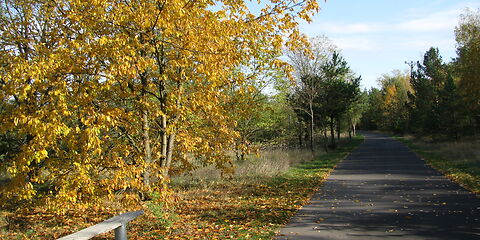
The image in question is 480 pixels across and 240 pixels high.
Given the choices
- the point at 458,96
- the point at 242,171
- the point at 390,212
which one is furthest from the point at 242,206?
the point at 458,96

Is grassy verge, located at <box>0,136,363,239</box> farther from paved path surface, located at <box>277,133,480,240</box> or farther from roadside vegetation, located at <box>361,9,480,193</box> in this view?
roadside vegetation, located at <box>361,9,480,193</box>

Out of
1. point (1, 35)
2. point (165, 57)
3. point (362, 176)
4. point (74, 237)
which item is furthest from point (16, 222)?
point (362, 176)

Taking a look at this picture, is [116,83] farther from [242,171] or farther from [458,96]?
[458,96]

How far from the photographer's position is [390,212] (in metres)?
7.93

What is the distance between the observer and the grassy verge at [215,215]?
7.11 m

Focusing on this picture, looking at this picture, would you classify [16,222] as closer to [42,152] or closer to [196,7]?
[42,152]

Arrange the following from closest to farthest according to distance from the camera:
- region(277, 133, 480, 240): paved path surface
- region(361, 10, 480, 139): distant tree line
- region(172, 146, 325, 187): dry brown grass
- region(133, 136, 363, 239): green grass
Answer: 1. region(277, 133, 480, 240): paved path surface
2. region(133, 136, 363, 239): green grass
3. region(172, 146, 325, 187): dry brown grass
4. region(361, 10, 480, 139): distant tree line

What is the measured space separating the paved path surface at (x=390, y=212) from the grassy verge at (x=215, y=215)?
0.57m

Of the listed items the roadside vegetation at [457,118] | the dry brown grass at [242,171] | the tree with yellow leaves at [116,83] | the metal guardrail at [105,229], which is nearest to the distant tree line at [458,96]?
the roadside vegetation at [457,118]

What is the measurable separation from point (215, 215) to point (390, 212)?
3.79 metres

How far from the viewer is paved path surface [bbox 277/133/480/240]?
628 cm

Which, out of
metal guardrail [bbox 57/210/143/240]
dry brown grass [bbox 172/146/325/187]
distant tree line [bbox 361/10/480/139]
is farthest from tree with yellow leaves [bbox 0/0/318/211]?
distant tree line [bbox 361/10/480/139]

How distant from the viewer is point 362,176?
574 inches

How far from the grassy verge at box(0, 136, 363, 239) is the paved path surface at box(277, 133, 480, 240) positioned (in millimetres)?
566
